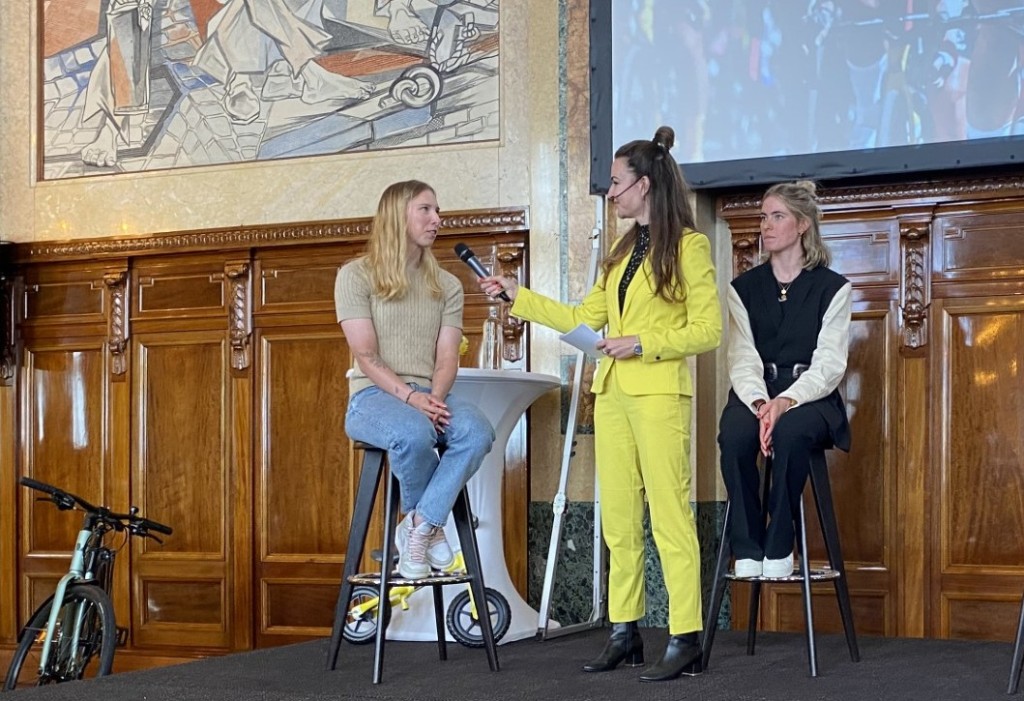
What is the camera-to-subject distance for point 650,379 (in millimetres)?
4121

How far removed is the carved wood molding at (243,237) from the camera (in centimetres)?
618

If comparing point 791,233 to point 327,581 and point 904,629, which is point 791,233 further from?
point 327,581

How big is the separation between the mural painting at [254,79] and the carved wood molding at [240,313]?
52cm

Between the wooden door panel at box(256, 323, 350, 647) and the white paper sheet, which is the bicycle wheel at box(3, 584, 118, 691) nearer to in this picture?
the wooden door panel at box(256, 323, 350, 647)

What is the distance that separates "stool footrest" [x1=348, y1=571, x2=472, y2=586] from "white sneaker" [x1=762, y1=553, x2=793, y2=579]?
89 cm

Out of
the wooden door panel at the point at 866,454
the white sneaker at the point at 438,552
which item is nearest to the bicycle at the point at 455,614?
the white sneaker at the point at 438,552

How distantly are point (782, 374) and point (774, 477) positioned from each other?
1.30 ft

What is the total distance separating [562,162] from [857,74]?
1.25m

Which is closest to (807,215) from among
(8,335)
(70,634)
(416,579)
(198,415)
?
(416,579)

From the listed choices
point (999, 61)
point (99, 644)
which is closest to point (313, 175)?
point (99, 644)

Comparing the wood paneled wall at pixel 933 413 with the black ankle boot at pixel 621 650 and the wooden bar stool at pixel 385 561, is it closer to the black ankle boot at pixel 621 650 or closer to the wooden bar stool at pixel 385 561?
the black ankle boot at pixel 621 650

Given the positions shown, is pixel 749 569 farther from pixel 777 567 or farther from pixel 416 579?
pixel 416 579

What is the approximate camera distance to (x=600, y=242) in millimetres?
5785

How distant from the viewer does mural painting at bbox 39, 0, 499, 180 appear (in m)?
6.35
